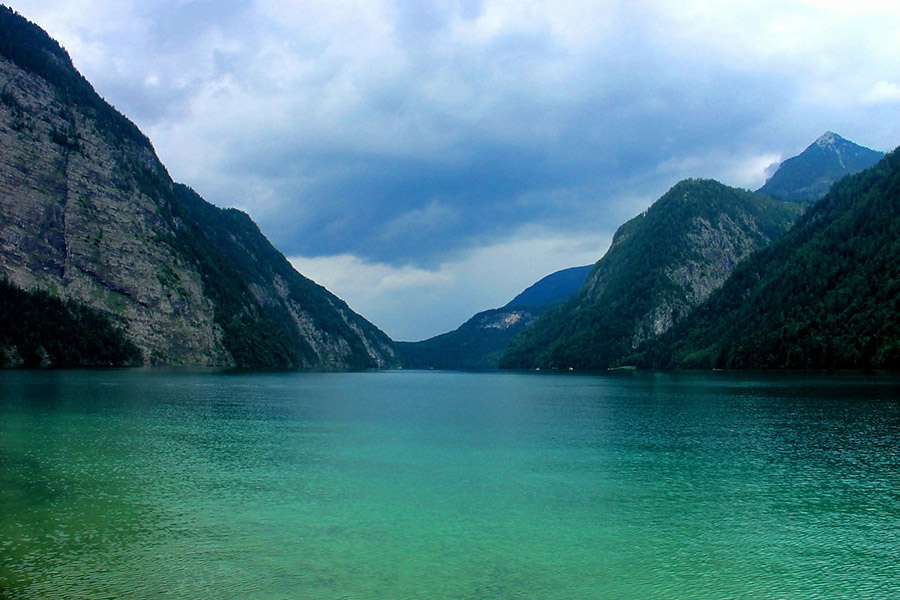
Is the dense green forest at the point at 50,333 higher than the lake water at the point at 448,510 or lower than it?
higher

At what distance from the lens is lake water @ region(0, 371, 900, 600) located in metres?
19.3

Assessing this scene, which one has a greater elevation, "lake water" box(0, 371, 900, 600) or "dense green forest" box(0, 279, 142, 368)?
"dense green forest" box(0, 279, 142, 368)

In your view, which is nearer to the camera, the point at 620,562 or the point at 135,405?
the point at 620,562

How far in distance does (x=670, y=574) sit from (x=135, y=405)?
69.1 meters

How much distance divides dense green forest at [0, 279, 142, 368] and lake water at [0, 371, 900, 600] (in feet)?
447

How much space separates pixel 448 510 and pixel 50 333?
190 meters

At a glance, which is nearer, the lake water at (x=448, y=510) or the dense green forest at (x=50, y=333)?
the lake water at (x=448, y=510)

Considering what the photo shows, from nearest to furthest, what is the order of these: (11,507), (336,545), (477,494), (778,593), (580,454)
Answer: (778,593) < (336,545) < (11,507) < (477,494) < (580,454)

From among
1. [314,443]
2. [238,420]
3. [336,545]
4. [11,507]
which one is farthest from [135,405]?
[336,545]

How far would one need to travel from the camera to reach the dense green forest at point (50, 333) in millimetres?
168875

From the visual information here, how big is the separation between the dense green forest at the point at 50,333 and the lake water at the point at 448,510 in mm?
136178

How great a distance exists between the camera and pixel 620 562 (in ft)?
69.4

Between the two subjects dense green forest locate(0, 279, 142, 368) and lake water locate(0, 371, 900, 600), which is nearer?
lake water locate(0, 371, 900, 600)

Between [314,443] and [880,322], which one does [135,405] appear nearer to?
[314,443]
